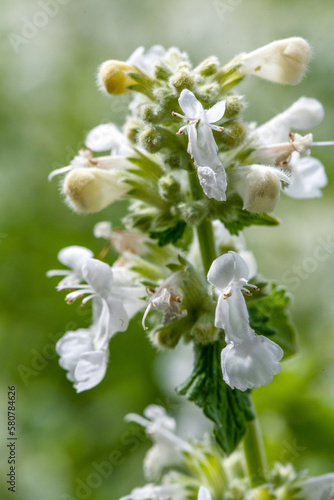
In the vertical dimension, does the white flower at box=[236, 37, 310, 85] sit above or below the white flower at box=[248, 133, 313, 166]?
above

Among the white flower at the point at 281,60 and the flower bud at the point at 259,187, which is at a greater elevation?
the white flower at the point at 281,60

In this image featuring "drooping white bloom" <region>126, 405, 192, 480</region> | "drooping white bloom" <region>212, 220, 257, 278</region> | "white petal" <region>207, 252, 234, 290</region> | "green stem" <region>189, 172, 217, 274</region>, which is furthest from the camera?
"drooping white bloom" <region>126, 405, 192, 480</region>

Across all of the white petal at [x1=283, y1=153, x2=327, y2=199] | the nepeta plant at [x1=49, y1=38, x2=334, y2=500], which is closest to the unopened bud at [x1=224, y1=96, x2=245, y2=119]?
the nepeta plant at [x1=49, y1=38, x2=334, y2=500]

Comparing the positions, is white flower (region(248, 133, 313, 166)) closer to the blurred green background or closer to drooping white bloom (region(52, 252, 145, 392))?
drooping white bloom (region(52, 252, 145, 392))

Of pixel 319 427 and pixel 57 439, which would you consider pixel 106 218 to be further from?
pixel 319 427

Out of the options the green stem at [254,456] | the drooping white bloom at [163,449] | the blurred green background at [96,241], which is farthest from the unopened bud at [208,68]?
the blurred green background at [96,241]

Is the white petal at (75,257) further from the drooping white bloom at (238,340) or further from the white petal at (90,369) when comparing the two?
the drooping white bloom at (238,340)

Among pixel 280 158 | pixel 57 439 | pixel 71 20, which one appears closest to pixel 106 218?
pixel 57 439
